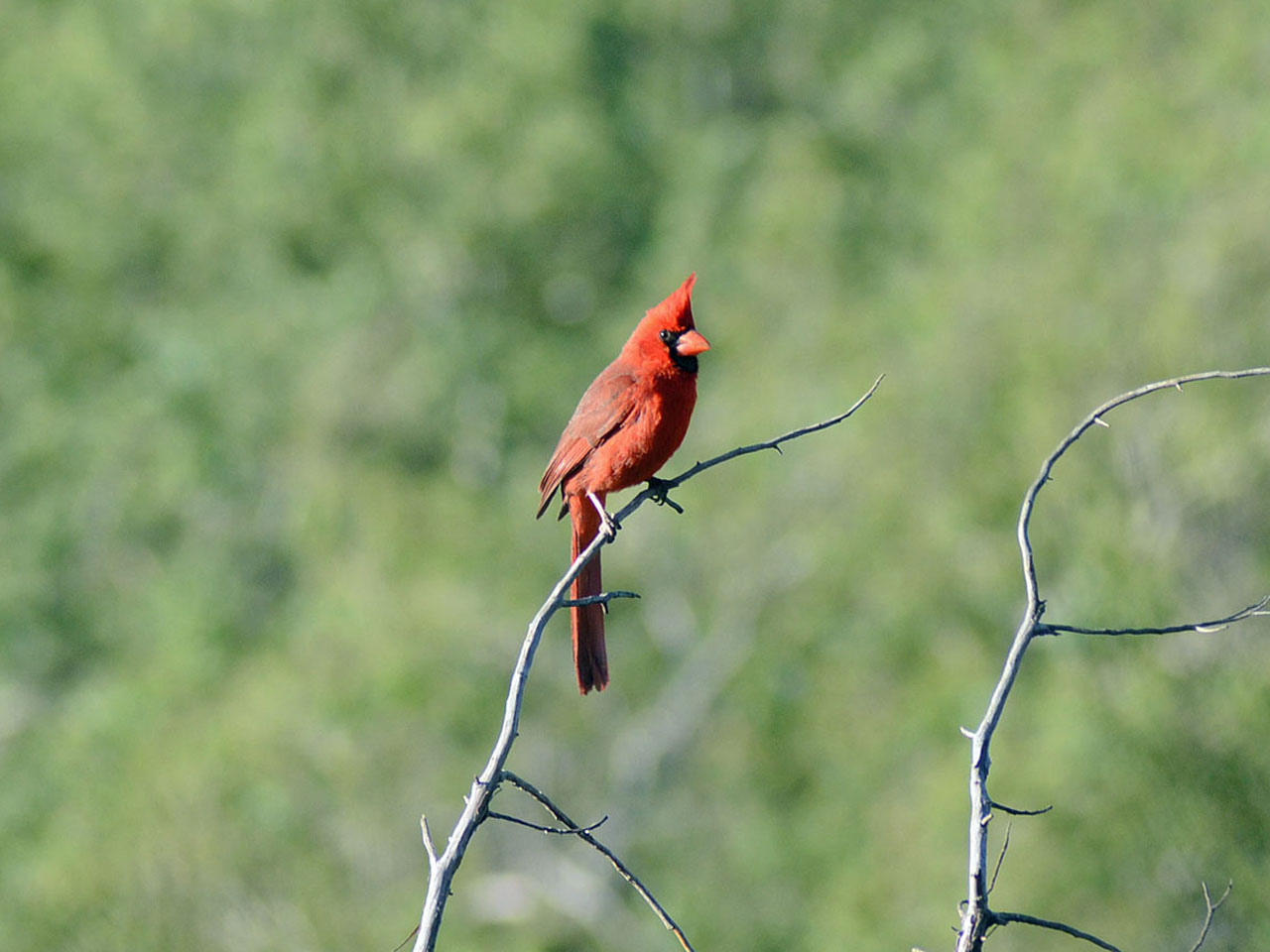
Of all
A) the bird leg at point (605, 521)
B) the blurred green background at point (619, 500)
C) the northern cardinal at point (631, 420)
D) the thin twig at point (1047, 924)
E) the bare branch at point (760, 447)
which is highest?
the blurred green background at point (619, 500)

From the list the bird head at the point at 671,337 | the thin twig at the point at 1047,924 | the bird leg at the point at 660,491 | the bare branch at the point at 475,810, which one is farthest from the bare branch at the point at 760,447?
the thin twig at the point at 1047,924

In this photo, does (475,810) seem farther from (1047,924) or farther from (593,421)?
(593,421)

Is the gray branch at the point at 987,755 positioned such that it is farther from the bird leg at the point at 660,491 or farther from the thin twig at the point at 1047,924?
the bird leg at the point at 660,491

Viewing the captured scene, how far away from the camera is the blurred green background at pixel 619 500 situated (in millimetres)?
19469

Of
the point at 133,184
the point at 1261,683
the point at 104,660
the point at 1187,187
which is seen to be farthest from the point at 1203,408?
the point at 133,184

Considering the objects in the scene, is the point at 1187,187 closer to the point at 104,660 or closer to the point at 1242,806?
the point at 1242,806

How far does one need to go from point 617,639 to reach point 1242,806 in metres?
13.4

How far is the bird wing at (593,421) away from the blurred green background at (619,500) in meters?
8.36

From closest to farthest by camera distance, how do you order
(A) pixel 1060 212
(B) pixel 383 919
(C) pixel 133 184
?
(B) pixel 383 919 < (A) pixel 1060 212 < (C) pixel 133 184

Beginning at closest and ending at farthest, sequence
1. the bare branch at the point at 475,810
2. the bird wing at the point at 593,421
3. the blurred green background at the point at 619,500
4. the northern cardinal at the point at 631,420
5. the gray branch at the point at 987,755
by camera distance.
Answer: the gray branch at the point at 987,755
the bare branch at the point at 475,810
the northern cardinal at the point at 631,420
the bird wing at the point at 593,421
the blurred green background at the point at 619,500

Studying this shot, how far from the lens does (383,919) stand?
19.6 meters

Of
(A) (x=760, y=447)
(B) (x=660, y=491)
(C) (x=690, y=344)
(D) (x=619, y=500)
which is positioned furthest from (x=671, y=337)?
(D) (x=619, y=500)

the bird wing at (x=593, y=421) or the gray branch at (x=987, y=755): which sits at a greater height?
the bird wing at (x=593, y=421)

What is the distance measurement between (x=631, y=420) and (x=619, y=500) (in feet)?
51.1
